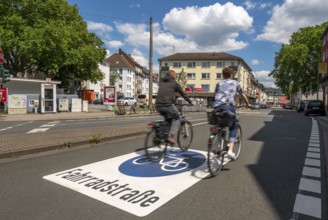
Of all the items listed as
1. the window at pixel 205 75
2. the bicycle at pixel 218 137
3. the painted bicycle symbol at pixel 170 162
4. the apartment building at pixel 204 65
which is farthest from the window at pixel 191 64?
the bicycle at pixel 218 137

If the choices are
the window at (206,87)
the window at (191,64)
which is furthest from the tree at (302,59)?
the window at (191,64)

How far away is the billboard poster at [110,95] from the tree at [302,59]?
3894cm

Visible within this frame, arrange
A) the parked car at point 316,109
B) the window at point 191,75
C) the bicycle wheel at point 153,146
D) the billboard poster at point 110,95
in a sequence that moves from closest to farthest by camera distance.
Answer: the bicycle wheel at point 153,146 < the billboard poster at point 110,95 < the parked car at point 316,109 < the window at point 191,75

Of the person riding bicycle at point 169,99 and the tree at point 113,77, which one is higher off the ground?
the tree at point 113,77

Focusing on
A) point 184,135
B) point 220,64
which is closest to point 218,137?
→ point 184,135

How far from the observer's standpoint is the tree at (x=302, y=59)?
54188 mm

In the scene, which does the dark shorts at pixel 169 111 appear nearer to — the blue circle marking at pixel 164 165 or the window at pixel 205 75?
the blue circle marking at pixel 164 165

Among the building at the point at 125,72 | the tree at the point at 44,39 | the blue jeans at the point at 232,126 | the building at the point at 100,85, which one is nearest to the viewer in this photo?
the blue jeans at the point at 232,126

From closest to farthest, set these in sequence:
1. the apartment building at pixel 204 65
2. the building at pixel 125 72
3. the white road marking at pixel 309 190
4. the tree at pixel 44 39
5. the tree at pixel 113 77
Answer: the white road marking at pixel 309 190 → the tree at pixel 44 39 → the apartment building at pixel 204 65 → the tree at pixel 113 77 → the building at pixel 125 72

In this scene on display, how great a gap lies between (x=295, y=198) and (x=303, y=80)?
5903 centimetres

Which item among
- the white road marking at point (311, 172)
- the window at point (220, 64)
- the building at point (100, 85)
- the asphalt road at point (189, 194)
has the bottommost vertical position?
the asphalt road at point (189, 194)

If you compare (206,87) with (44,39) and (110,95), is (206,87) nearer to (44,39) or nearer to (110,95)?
(110,95)

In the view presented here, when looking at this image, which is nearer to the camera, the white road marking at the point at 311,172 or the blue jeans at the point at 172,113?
the white road marking at the point at 311,172

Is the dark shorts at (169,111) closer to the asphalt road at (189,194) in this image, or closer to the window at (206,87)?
the asphalt road at (189,194)
